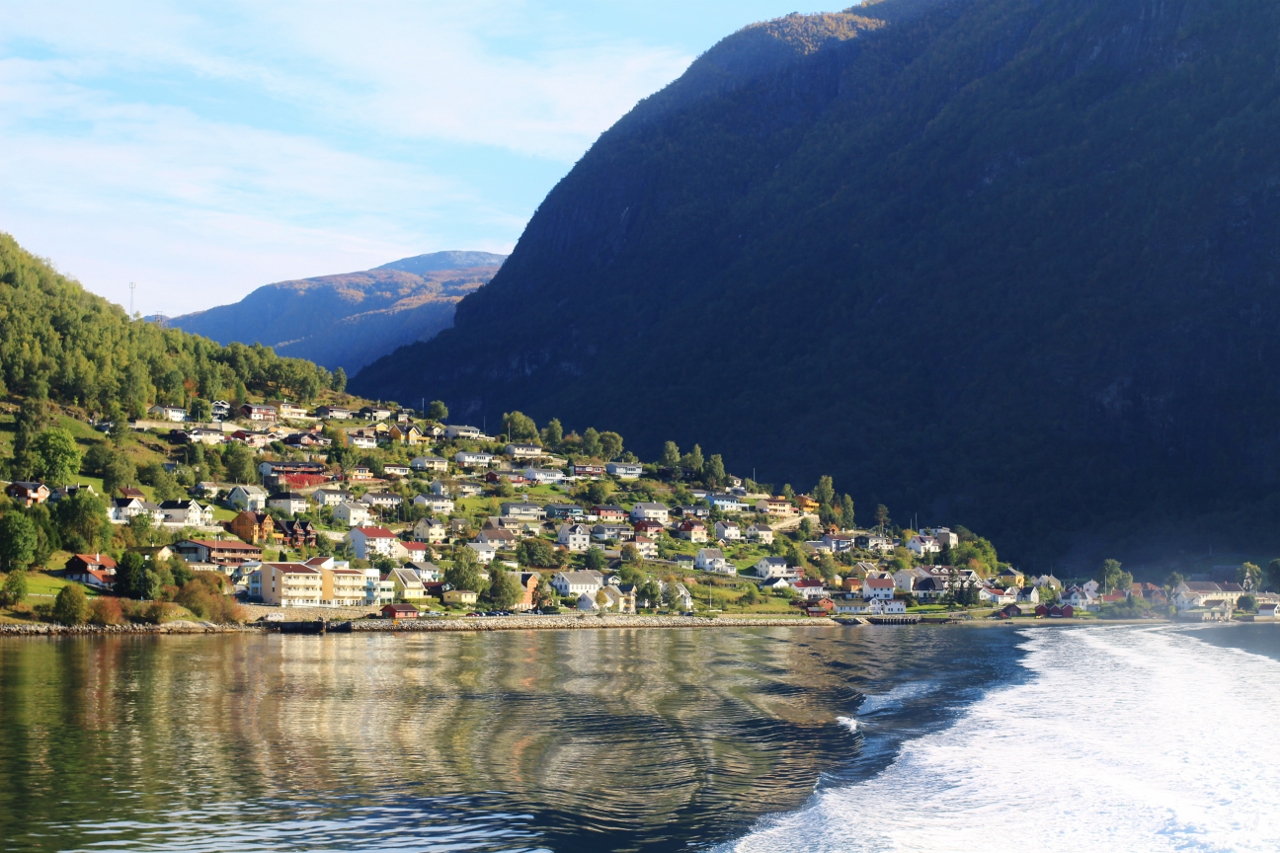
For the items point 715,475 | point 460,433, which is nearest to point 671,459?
point 715,475

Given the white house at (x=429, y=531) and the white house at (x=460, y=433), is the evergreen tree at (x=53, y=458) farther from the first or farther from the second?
the white house at (x=460, y=433)

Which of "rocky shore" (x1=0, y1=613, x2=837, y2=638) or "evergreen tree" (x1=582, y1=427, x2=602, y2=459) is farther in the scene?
"evergreen tree" (x1=582, y1=427, x2=602, y2=459)

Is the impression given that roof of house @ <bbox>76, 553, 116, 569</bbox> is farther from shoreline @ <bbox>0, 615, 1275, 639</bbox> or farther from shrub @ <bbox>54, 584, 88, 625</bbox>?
shrub @ <bbox>54, 584, 88, 625</bbox>

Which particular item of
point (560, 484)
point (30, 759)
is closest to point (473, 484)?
point (560, 484)

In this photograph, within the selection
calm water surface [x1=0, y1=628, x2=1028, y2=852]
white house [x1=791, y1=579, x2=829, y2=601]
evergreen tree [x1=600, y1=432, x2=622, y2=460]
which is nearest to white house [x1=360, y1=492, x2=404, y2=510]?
white house [x1=791, y1=579, x2=829, y2=601]

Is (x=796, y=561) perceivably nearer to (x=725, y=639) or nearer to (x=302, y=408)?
(x=725, y=639)

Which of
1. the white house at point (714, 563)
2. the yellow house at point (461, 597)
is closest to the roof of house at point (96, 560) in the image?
the yellow house at point (461, 597)

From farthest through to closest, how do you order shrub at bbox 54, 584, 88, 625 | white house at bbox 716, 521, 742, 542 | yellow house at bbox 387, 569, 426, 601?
white house at bbox 716, 521, 742, 542, yellow house at bbox 387, 569, 426, 601, shrub at bbox 54, 584, 88, 625
